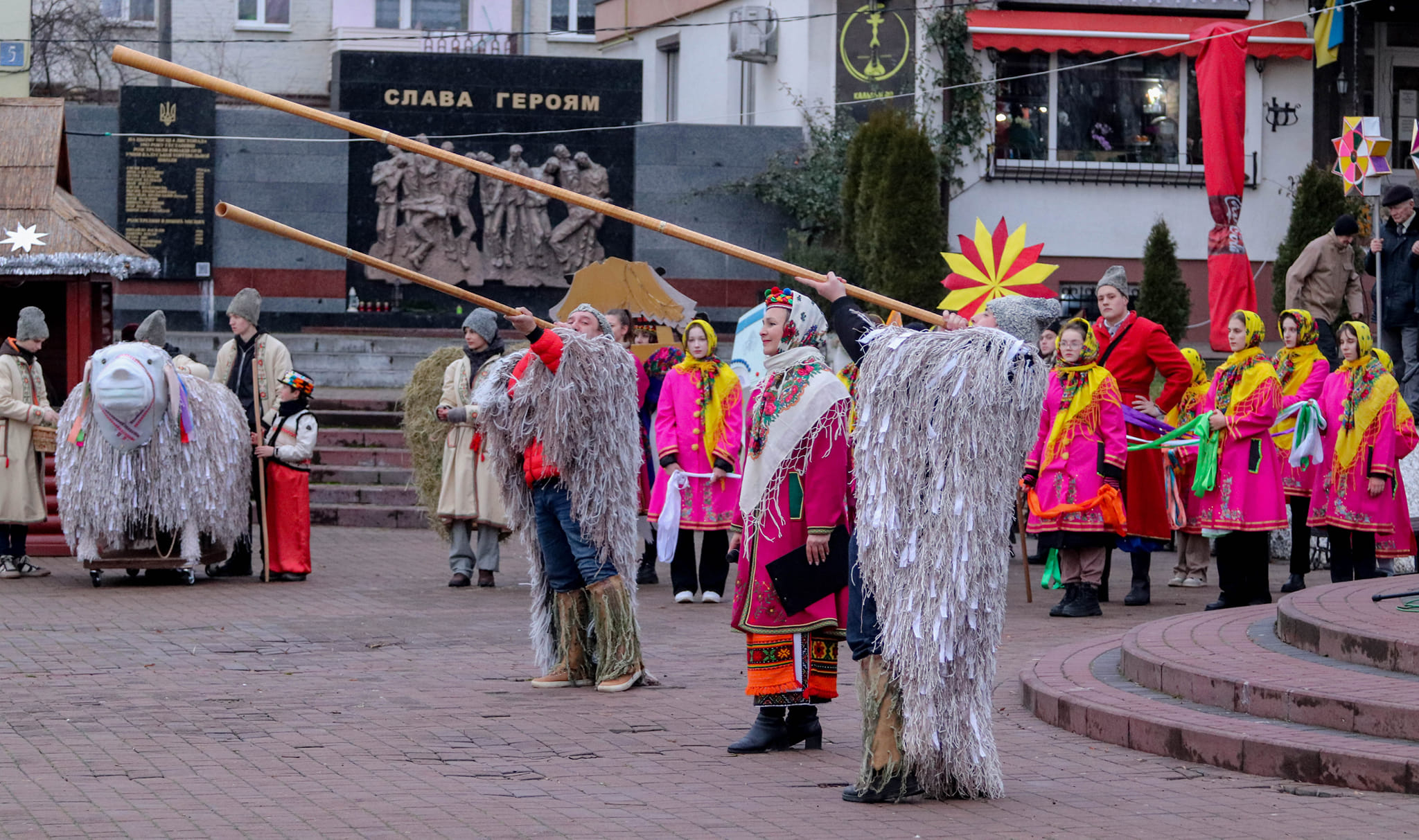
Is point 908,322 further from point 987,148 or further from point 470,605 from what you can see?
point 470,605

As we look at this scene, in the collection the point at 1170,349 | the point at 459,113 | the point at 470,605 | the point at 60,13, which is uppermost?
the point at 60,13

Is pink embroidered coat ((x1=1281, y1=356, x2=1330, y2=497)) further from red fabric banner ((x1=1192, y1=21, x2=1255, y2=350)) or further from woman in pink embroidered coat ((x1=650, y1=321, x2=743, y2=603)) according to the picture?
red fabric banner ((x1=1192, y1=21, x2=1255, y2=350))

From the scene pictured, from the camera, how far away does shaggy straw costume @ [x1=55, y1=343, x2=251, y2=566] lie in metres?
11.9

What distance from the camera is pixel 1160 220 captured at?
2492cm

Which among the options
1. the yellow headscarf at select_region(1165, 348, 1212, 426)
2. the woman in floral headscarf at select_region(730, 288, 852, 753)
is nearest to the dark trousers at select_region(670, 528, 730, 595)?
the yellow headscarf at select_region(1165, 348, 1212, 426)

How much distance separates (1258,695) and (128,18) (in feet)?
114

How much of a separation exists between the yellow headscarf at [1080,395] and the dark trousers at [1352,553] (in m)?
2.01

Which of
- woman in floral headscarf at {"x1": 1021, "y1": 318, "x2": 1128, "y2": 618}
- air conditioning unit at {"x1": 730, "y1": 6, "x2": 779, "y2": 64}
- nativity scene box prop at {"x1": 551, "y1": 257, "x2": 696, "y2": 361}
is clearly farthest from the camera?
air conditioning unit at {"x1": 730, "y1": 6, "x2": 779, "y2": 64}

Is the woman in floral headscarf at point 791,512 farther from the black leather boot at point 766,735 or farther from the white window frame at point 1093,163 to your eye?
the white window frame at point 1093,163

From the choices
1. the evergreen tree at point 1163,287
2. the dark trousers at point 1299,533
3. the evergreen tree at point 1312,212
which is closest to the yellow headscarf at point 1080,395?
the dark trousers at point 1299,533

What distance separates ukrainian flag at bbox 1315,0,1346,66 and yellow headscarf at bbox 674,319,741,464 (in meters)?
16.3

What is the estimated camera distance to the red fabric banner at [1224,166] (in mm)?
17875

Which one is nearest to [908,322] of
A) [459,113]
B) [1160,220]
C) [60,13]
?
[1160,220]

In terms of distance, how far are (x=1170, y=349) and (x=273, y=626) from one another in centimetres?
588
